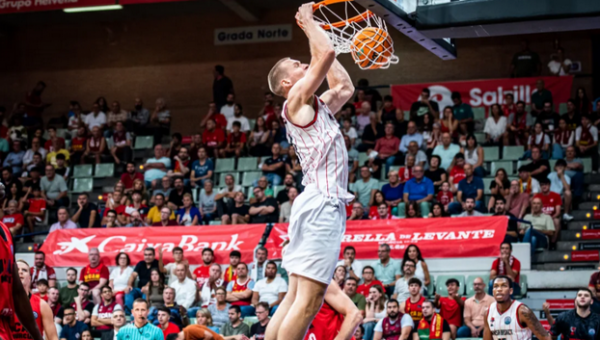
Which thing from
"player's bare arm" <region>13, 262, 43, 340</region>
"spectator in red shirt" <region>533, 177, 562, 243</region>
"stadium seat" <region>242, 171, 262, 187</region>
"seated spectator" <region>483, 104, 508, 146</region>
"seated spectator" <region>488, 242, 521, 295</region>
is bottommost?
"seated spectator" <region>488, 242, 521, 295</region>

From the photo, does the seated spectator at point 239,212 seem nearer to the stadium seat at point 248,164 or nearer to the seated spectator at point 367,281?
the stadium seat at point 248,164

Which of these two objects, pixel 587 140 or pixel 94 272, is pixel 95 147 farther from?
pixel 587 140

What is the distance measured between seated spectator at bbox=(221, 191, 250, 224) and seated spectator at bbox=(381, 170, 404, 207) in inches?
113

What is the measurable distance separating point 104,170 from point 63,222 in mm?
3047

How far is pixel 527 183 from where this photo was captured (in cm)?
1587

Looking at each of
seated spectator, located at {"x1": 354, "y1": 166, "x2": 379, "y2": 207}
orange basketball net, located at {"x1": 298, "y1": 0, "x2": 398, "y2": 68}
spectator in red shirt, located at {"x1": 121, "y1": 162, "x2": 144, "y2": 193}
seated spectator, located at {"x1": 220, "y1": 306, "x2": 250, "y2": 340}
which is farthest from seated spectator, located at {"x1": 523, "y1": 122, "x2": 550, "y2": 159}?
orange basketball net, located at {"x1": 298, "y1": 0, "x2": 398, "y2": 68}

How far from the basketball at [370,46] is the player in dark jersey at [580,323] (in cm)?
561

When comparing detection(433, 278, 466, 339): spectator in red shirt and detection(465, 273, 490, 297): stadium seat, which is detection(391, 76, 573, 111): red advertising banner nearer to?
detection(465, 273, 490, 297): stadium seat

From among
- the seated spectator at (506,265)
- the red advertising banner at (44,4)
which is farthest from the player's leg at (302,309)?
the red advertising banner at (44,4)

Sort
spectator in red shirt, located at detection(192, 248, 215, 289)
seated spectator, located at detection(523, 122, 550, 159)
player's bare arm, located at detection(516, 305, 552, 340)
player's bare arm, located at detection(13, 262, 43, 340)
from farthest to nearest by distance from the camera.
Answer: seated spectator, located at detection(523, 122, 550, 159)
spectator in red shirt, located at detection(192, 248, 215, 289)
player's bare arm, located at detection(516, 305, 552, 340)
player's bare arm, located at detection(13, 262, 43, 340)

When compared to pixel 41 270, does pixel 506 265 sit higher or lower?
higher

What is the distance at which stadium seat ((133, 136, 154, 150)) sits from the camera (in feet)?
69.5

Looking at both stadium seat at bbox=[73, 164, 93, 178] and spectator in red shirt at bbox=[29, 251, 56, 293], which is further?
stadium seat at bbox=[73, 164, 93, 178]

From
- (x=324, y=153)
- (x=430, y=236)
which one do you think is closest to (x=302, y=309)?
(x=324, y=153)
